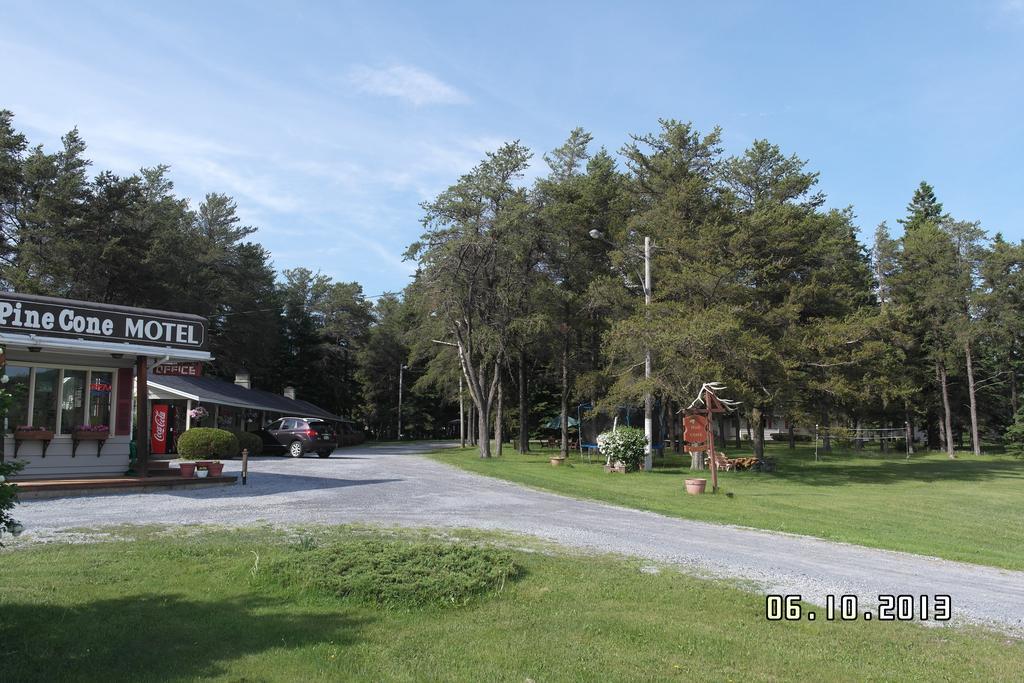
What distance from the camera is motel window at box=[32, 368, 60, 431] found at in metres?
15.4

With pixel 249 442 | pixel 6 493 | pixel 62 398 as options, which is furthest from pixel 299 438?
pixel 6 493

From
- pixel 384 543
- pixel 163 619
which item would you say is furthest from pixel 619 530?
pixel 163 619

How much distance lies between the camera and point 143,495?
1422 cm

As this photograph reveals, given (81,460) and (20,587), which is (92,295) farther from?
(20,587)

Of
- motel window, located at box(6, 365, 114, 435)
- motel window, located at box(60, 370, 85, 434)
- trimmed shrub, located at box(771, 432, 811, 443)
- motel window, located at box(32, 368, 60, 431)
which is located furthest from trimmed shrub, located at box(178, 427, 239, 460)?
trimmed shrub, located at box(771, 432, 811, 443)

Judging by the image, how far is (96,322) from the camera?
15336 millimetres

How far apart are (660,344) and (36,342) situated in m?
18.4

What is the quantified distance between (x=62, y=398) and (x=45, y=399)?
326 millimetres

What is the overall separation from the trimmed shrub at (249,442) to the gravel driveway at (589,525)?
30.8 ft

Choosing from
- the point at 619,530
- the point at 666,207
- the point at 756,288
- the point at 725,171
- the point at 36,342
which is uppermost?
the point at 725,171

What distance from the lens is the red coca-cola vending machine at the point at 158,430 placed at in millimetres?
25953

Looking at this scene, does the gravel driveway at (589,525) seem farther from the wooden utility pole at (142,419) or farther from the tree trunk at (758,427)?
the tree trunk at (758,427)

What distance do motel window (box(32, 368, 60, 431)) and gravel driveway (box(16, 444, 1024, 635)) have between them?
125 inches

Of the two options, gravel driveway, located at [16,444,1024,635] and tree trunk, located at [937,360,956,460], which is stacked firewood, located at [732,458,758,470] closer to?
gravel driveway, located at [16,444,1024,635]
